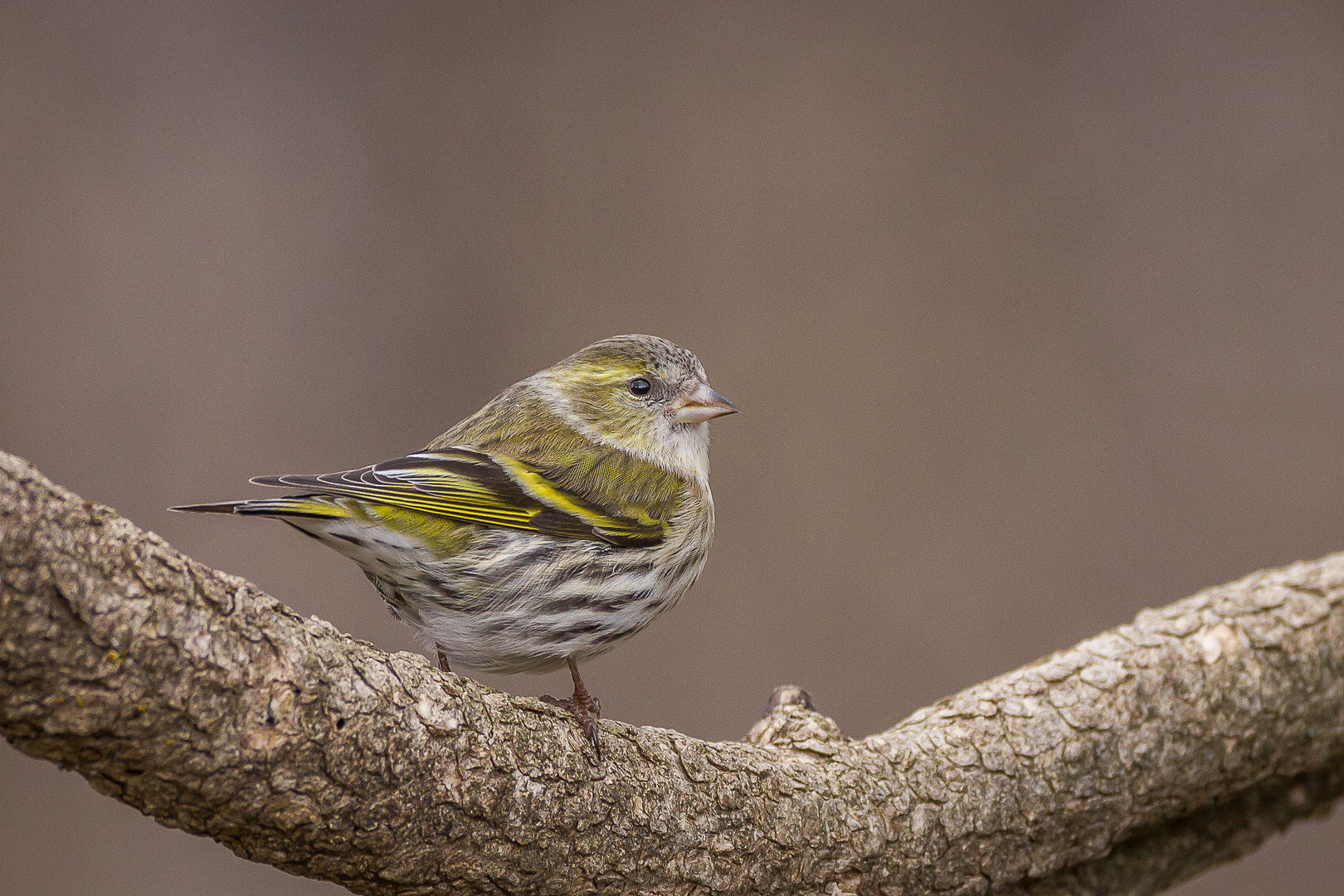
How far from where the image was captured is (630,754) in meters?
2.18

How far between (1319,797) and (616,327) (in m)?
3.36

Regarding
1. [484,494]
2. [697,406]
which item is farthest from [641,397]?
[484,494]

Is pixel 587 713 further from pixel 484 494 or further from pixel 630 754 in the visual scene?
pixel 484 494

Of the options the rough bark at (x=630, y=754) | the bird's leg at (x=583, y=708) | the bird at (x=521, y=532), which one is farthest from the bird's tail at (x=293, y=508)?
the bird's leg at (x=583, y=708)

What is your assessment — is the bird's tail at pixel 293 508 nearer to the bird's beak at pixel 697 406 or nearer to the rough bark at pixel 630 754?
the rough bark at pixel 630 754

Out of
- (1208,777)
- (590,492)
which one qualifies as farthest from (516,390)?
(1208,777)

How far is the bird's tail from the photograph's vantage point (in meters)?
1.92

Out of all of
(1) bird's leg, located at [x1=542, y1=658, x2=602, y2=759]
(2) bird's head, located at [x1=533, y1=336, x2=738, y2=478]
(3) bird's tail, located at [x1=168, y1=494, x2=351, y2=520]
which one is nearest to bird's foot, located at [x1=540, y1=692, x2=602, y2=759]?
(1) bird's leg, located at [x1=542, y1=658, x2=602, y2=759]

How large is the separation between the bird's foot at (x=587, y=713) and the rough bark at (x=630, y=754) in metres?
0.04

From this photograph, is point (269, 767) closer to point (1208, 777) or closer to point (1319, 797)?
point (1208, 777)

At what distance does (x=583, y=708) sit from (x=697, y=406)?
1.06m

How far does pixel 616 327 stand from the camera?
5.13m

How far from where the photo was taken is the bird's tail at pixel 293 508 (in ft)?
6.29

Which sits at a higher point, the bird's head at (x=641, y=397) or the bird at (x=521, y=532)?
the bird's head at (x=641, y=397)
